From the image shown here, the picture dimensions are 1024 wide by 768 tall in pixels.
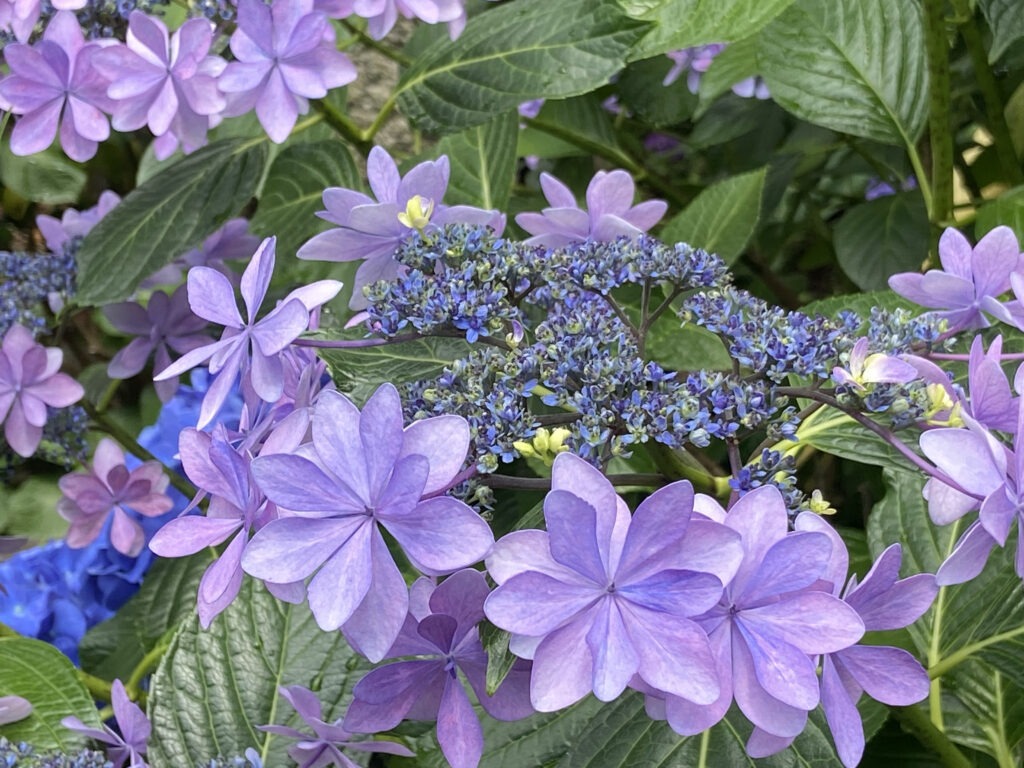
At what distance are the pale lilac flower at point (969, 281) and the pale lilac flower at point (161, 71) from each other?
531 millimetres

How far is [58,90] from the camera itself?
2.65ft

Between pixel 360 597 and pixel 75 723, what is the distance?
0.39 m

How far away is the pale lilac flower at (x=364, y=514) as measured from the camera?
367 millimetres

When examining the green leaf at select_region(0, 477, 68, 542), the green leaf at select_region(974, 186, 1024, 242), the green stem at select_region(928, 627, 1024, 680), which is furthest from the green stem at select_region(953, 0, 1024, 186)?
the green leaf at select_region(0, 477, 68, 542)

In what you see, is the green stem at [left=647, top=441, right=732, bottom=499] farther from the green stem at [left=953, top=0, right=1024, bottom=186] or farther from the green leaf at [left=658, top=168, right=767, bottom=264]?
the green stem at [left=953, top=0, right=1024, bottom=186]

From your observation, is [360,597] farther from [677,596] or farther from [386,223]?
[386,223]

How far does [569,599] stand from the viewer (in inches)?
13.9

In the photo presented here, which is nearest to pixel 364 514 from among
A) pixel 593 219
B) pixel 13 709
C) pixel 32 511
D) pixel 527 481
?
pixel 527 481

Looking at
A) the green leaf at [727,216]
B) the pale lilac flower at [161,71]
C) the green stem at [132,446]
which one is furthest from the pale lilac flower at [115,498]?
the green leaf at [727,216]

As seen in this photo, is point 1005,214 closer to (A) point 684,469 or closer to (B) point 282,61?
(A) point 684,469

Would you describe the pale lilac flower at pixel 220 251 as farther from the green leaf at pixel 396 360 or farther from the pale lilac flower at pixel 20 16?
the green leaf at pixel 396 360

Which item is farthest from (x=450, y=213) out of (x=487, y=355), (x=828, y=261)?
(x=828, y=261)

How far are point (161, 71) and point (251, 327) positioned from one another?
40cm

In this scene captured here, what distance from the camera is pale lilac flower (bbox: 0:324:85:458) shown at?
0.88m
